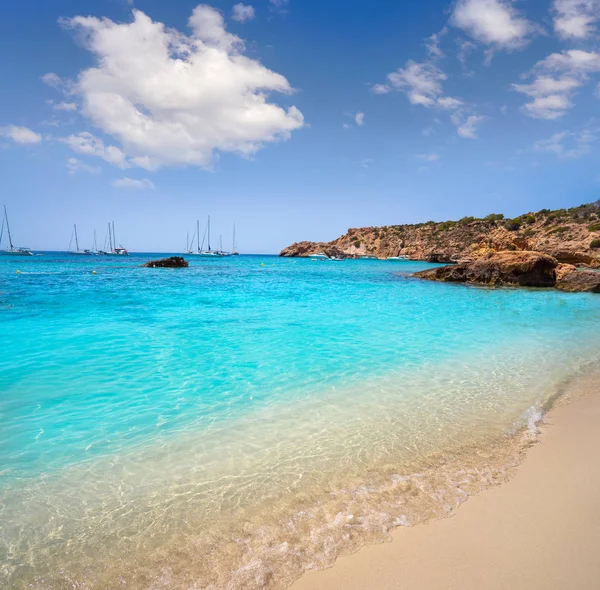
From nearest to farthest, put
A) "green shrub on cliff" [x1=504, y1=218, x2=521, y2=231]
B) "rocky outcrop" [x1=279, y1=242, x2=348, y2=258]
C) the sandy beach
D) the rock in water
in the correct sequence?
1. the sandy beach
2. the rock in water
3. "green shrub on cliff" [x1=504, y1=218, x2=521, y2=231]
4. "rocky outcrop" [x1=279, y1=242, x2=348, y2=258]

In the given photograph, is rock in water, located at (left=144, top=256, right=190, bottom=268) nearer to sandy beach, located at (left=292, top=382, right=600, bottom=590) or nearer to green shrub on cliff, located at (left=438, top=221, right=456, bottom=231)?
sandy beach, located at (left=292, top=382, right=600, bottom=590)

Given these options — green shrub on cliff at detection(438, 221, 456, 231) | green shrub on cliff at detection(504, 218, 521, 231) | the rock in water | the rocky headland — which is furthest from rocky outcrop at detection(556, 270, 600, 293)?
green shrub on cliff at detection(438, 221, 456, 231)

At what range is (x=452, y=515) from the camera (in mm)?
3561

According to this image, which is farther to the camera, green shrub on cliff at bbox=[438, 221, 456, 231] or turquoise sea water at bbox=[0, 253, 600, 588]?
green shrub on cliff at bbox=[438, 221, 456, 231]

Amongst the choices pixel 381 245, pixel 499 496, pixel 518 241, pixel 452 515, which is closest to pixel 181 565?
pixel 452 515

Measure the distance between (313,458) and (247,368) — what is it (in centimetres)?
412

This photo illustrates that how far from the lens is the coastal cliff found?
48.2m

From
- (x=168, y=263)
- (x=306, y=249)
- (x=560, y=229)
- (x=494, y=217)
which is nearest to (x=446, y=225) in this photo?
(x=494, y=217)

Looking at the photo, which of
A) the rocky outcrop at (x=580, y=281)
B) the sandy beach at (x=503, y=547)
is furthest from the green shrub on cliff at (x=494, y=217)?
the sandy beach at (x=503, y=547)

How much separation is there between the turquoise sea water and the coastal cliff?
35435 millimetres

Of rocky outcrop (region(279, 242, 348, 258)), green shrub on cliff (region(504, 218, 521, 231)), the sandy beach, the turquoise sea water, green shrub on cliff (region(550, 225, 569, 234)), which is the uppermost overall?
green shrub on cliff (region(504, 218, 521, 231))

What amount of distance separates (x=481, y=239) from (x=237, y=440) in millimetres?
88877

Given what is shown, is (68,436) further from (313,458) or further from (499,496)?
(499,496)

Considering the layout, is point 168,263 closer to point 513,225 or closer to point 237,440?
point 237,440
